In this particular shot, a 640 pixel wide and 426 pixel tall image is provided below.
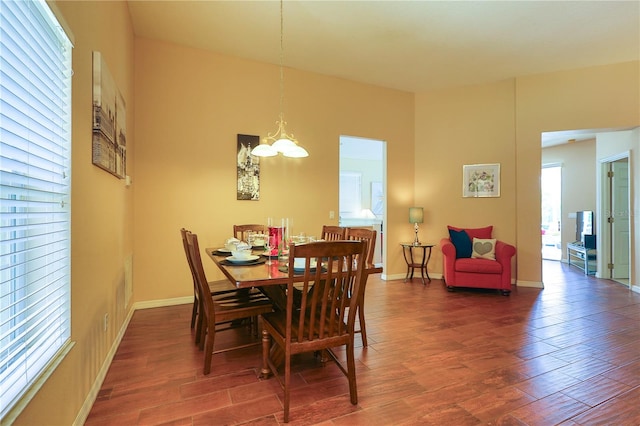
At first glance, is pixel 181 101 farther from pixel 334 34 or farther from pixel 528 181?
pixel 528 181

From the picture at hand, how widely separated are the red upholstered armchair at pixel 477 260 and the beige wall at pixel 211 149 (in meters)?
1.88

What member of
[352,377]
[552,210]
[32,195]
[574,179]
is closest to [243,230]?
[352,377]

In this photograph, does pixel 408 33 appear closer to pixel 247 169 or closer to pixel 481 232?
pixel 247 169

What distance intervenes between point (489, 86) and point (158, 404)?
588 centimetres

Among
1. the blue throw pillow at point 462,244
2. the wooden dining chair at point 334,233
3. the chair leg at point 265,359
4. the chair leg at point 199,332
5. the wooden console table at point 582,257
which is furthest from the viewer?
the wooden console table at point 582,257

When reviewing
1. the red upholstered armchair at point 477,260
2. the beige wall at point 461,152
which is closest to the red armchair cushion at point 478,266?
the red upholstered armchair at point 477,260

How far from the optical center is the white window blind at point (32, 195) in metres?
1.08

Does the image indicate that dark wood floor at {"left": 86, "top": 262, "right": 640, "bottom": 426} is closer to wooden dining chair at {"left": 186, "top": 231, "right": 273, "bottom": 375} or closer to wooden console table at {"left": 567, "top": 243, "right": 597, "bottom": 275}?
wooden dining chair at {"left": 186, "top": 231, "right": 273, "bottom": 375}

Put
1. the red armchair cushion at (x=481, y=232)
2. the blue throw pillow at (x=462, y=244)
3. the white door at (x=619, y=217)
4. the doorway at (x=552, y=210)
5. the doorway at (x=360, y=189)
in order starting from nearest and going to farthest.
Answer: the blue throw pillow at (x=462, y=244)
the red armchair cushion at (x=481, y=232)
the white door at (x=619, y=217)
the doorway at (x=552, y=210)
the doorway at (x=360, y=189)

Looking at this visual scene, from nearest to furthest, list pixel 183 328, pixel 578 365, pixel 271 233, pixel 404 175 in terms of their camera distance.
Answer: pixel 578 365, pixel 271 233, pixel 183 328, pixel 404 175

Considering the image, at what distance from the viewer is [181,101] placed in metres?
3.89

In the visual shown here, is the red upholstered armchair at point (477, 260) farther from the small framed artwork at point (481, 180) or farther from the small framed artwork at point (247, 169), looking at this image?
the small framed artwork at point (247, 169)

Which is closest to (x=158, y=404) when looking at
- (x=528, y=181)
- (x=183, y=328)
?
(x=183, y=328)

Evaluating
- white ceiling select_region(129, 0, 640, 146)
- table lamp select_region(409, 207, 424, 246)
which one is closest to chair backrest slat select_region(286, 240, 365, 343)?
white ceiling select_region(129, 0, 640, 146)
